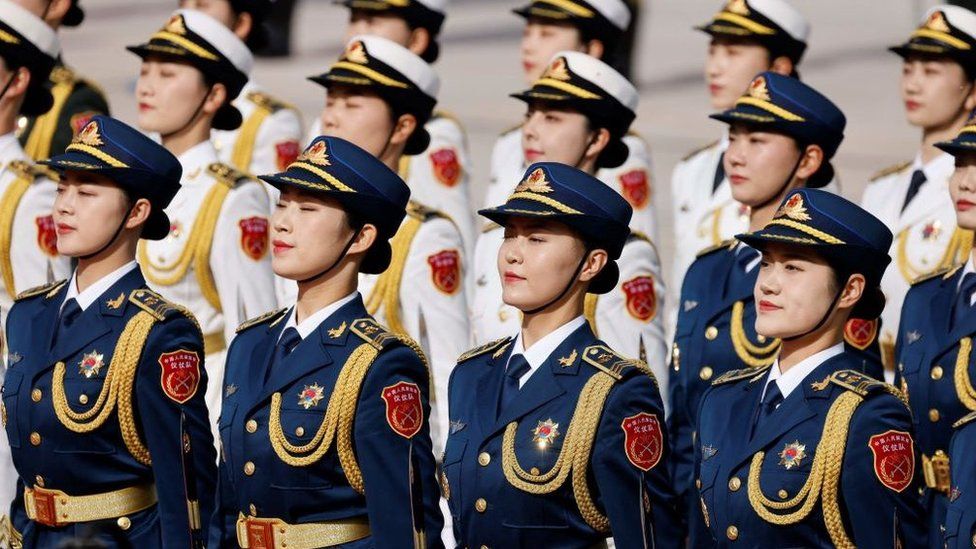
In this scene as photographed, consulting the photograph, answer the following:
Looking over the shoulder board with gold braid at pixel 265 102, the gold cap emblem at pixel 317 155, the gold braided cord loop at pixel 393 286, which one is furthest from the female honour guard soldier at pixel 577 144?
the shoulder board with gold braid at pixel 265 102

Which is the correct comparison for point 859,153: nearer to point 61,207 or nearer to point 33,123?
point 33,123

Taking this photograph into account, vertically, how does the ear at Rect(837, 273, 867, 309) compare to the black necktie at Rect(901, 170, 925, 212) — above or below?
below

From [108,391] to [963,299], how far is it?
3.46 meters

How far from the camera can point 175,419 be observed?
8.64 meters

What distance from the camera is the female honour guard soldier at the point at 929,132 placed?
38.2ft

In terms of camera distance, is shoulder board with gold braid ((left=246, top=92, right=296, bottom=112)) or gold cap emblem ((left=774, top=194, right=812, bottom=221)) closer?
gold cap emblem ((left=774, top=194, right=812, bottom=221))

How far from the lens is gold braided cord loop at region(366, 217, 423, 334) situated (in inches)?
432

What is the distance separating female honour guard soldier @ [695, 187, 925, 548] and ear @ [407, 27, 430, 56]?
542 cm

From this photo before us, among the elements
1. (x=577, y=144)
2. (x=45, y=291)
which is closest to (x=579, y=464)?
(x=45, y=291)

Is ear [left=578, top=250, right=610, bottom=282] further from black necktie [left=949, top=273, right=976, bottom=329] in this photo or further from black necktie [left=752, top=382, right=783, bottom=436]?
black necktie [left=949, top=273, right=976, bottom=329]

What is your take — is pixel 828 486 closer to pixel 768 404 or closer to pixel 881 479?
pixel 881 479

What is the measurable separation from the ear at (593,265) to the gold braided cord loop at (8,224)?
343cm

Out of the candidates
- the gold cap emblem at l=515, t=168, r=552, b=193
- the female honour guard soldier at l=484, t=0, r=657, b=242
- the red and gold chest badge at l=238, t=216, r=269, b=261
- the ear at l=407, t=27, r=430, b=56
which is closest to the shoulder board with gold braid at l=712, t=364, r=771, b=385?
the gold cap emblem at l=515, t=168, r=552, b=193

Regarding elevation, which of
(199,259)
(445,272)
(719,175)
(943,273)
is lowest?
(943,273)
